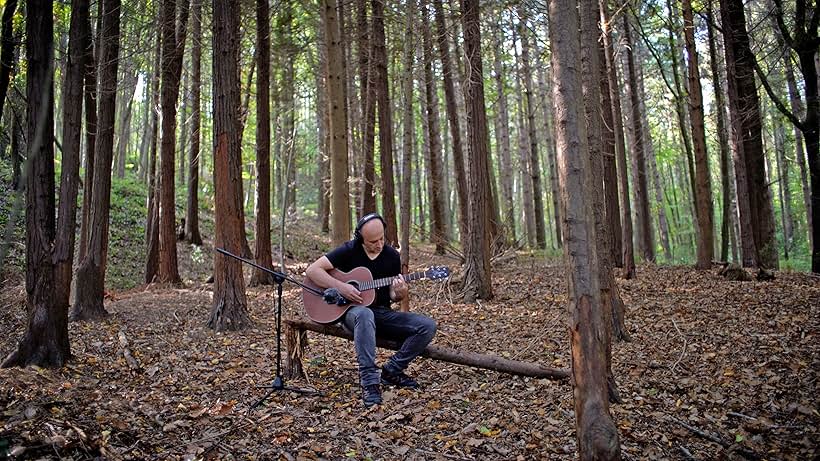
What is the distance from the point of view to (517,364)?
208 inches

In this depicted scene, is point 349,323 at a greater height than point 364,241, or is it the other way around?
point 364,241

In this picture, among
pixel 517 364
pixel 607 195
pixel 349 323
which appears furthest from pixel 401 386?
pixel 607 195

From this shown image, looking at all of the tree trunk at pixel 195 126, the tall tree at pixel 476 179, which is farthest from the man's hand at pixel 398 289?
the tree trunk at pixel 195 126

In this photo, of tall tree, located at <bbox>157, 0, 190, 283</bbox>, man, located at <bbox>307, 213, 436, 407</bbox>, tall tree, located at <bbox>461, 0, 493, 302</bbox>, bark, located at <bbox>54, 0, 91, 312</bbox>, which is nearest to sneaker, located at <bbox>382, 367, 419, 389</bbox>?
man, located at <bbox>307, 213, 436, 407</bbox>

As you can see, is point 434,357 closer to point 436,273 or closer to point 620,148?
point 436,273

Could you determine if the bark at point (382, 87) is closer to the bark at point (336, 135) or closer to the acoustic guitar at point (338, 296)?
the bark at point (336, 135)

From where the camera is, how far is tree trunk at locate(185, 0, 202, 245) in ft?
Answer: 37.2

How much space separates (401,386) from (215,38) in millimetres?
5291

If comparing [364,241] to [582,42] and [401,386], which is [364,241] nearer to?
[401,386]

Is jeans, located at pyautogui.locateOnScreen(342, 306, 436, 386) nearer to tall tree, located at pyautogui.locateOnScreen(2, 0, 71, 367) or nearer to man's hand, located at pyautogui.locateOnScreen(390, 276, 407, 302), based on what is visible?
man's hand, located at pyautogui.locateOnScreen(390, 276, 407, 302)

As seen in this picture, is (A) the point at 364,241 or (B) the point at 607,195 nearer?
(A) the point at 364,241

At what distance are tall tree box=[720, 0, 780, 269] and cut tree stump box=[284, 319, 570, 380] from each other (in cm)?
688

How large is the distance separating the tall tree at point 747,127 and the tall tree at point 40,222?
10470 millimetres

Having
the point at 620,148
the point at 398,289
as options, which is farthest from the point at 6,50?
the point at 620,148
